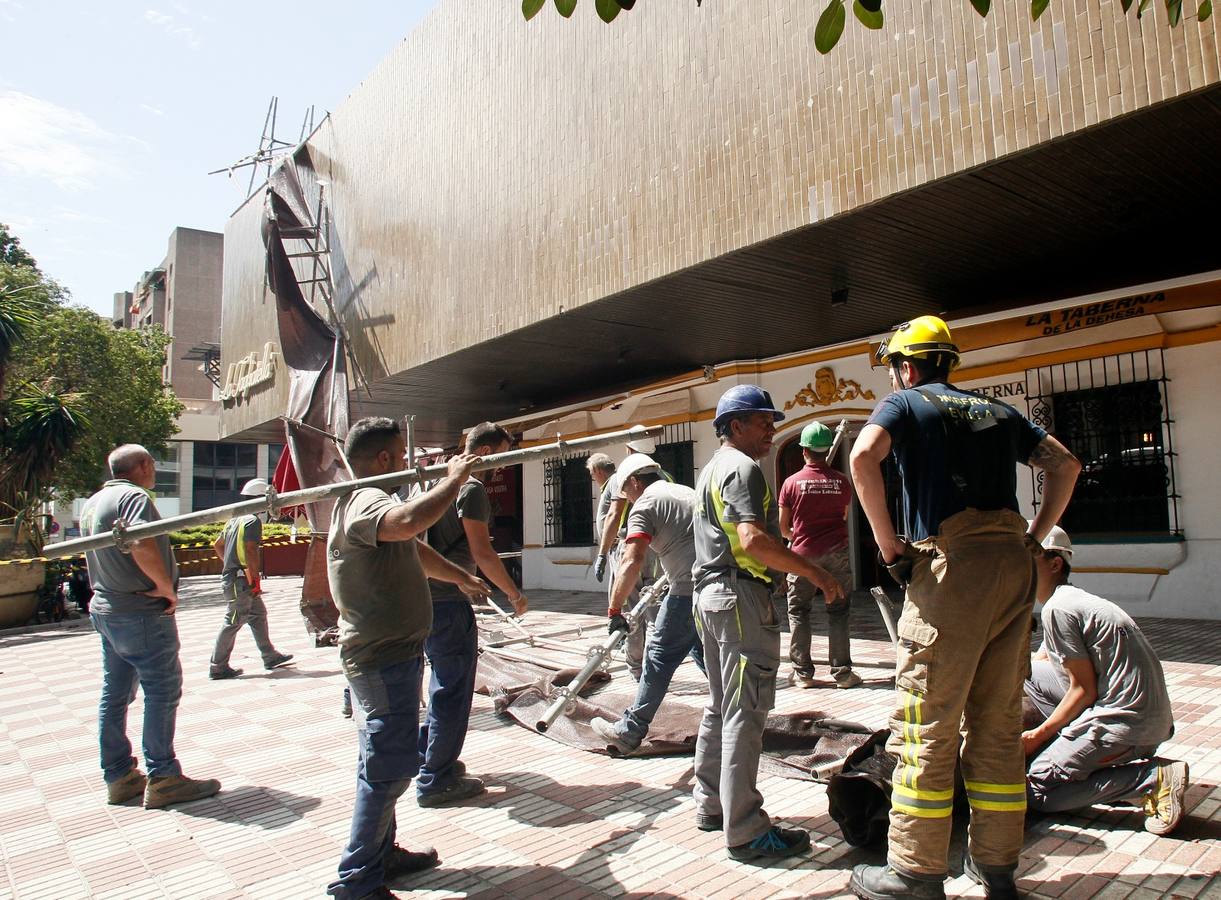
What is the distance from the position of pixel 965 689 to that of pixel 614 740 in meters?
2.33

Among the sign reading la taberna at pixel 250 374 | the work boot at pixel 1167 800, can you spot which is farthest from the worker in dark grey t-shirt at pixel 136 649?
the sign reading la taberna at pixel 250 374

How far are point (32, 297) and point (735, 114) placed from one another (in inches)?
692

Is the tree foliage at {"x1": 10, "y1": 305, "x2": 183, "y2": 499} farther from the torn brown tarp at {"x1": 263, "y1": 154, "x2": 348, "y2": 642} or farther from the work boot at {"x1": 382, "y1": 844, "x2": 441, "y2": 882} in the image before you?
the work boot at {"x1": 382, "y1": 844, "x2": 441, "y2": 882}

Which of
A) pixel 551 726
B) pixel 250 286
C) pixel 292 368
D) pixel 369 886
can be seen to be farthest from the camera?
pixel 250 286

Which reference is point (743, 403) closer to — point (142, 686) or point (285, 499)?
point (285, 499)

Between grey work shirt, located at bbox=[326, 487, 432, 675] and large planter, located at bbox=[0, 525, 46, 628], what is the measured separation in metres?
12.6

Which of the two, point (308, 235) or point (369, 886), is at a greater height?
point (308, 235)

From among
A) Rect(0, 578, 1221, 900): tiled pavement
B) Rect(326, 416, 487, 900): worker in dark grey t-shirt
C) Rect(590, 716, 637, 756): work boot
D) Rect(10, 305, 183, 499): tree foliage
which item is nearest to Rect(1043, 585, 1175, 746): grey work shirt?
Rect(0, 578, 1221, 900): tiled pavement

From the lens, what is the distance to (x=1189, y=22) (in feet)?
14.0

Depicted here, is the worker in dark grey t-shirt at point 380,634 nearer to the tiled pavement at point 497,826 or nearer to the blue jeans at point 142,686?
the tiled pavement at point 497,826

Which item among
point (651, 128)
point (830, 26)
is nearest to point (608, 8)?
point (830, 26)

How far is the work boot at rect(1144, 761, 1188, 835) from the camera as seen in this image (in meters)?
2.90

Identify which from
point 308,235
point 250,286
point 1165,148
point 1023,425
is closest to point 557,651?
point 1023,425

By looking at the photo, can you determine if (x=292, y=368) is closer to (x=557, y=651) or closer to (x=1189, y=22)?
(x=557, y=651)
